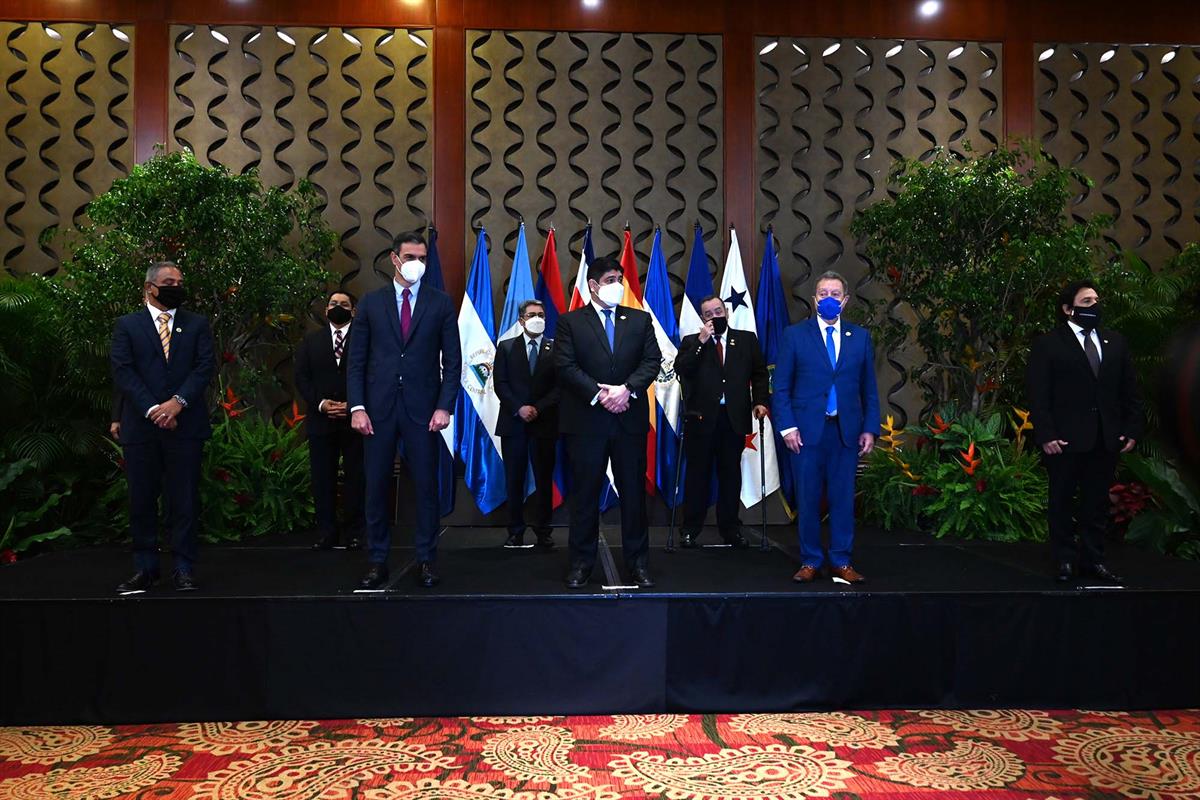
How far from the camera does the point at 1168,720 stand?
127 inches

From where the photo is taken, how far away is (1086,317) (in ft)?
12.2

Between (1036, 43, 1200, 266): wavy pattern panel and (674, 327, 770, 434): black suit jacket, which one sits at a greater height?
(1036, 43, 1200, 266): wavy pattern panel

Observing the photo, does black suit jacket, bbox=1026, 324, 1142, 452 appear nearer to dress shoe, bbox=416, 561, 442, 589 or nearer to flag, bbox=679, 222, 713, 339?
flag, bbox=679, 222, 713, 339

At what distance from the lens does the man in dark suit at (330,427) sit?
470 cm

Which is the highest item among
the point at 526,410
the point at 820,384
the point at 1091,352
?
the point at 1091,352

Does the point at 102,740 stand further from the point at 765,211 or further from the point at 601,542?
the point at 765,211

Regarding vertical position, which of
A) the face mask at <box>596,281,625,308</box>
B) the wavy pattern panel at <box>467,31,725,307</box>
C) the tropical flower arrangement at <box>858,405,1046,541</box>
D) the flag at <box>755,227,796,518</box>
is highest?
the wavy pattern panel at <box>467,31,725,307</box>

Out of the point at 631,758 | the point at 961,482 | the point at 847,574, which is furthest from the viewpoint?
the point at 961,482

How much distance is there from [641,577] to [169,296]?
98.2 inches

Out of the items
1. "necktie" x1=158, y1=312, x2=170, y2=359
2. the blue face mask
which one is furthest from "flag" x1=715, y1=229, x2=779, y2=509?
"necktie" x1=158, y1=312, x2=170, y2=359

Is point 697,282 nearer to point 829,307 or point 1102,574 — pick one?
point 829,307

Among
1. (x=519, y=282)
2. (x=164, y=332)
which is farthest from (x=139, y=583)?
(x=519, y=282)

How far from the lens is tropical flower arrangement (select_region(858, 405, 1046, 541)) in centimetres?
502

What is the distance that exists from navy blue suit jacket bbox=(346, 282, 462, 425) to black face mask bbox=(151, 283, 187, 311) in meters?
0.83
